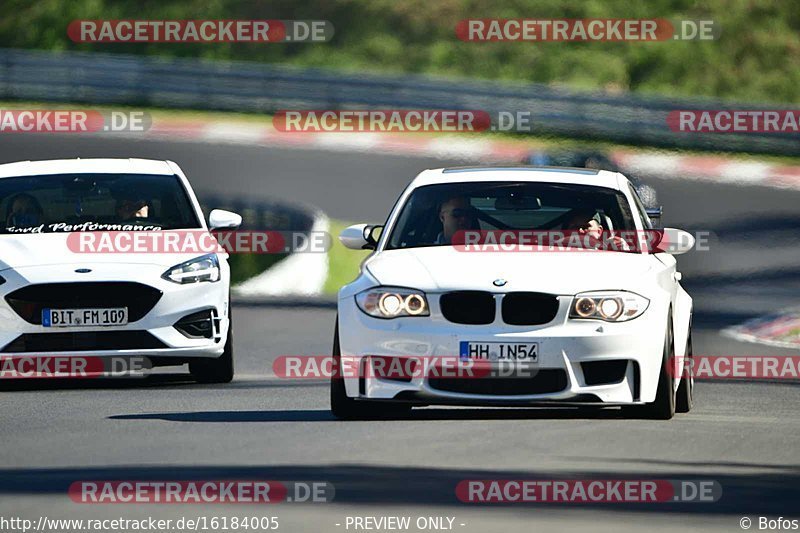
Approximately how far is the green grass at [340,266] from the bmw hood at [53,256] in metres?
9.83

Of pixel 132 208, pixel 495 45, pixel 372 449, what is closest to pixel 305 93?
pixel 495 45

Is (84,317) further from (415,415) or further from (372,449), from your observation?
(372,449)

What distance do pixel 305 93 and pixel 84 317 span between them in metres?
23.9

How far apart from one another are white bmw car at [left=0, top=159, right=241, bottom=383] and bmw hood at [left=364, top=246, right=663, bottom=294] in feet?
8.07

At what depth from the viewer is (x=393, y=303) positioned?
10.8 meters

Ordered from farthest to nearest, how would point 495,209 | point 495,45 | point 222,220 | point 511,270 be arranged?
1. point 495,45
2. point 222,220
3. point 495,209
4. point 511,270

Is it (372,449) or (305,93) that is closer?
(372,449)

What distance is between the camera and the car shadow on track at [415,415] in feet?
37.5

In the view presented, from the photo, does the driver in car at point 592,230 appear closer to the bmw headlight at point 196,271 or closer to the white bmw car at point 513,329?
the white bmw car at point 513,329

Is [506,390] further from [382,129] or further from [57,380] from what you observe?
[382,129]

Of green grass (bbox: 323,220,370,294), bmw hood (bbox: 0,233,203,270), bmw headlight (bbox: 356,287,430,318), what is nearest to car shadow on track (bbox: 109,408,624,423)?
bmw headlight (bbox: 356,287,430,318)

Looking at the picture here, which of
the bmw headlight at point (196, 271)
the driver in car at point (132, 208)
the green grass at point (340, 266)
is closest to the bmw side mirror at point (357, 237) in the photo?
the bmw headlight at point (196, 271)

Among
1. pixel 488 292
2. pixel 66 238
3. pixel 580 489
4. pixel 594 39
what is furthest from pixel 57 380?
pixel 594 39

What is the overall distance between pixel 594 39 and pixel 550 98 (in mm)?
14641
